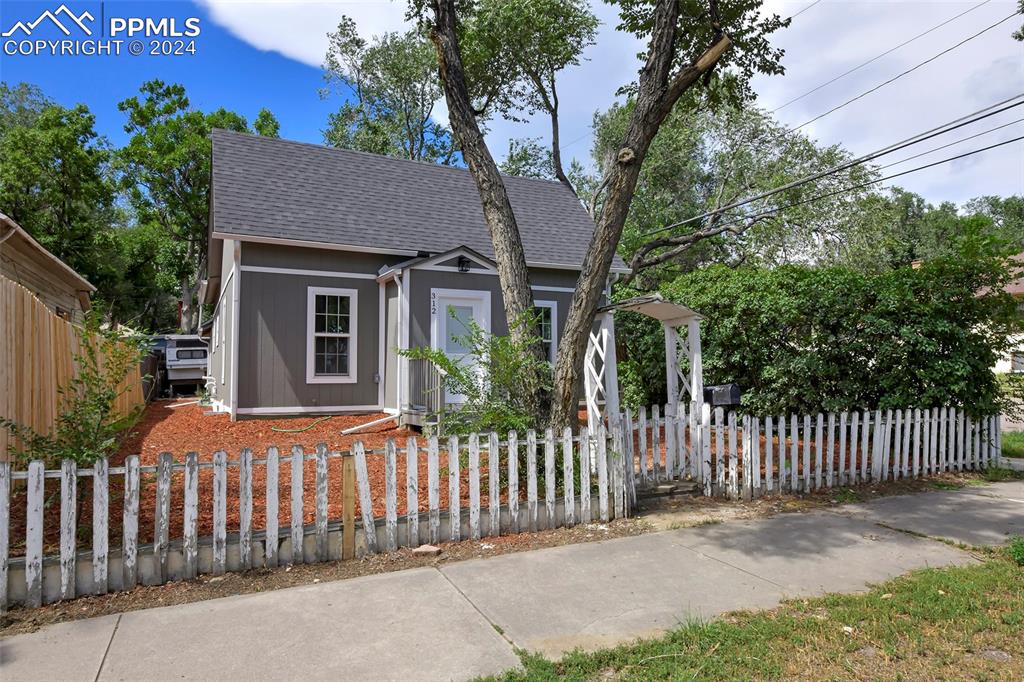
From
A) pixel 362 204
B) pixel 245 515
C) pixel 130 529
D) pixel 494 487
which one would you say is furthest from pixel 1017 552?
pixel 362 204

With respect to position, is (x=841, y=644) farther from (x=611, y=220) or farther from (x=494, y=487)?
(x=611, y=220)

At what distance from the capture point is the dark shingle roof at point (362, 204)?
11.9 meters

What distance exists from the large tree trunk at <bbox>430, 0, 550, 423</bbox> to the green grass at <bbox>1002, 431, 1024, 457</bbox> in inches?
357

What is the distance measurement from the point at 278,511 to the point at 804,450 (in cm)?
588

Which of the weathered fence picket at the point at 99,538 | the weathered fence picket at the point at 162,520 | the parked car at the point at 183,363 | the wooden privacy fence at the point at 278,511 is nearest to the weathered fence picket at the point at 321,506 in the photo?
the wooden privacy fence at the point at 278,511

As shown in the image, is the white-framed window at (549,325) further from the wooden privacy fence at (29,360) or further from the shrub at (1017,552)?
the shrub at (1017,552)

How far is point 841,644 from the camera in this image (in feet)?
10.8

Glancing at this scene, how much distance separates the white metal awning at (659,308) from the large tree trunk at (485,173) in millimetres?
1085

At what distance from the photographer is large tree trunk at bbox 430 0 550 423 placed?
Answer: 6.34 meters

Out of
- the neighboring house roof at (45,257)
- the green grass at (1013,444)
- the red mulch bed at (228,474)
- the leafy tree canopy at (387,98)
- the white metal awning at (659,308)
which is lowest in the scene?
the green grass at (1013,444)

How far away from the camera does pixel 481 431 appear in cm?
602

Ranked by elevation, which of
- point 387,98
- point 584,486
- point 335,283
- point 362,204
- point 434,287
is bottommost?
point 584,486

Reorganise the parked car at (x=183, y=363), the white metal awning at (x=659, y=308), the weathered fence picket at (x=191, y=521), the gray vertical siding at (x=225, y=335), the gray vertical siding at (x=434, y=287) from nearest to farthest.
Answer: the weathered fence picket at (x=191, y=521) < the white metal awning at (x=659, y=308) < the gray vertical siding at (x=434, y=287) < the gray vertical siding at (x=225, y=335) < the parked car at (x=183, y=363)

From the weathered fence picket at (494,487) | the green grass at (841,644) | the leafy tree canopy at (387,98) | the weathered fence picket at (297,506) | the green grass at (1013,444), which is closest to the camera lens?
the green grass at (841,644)
